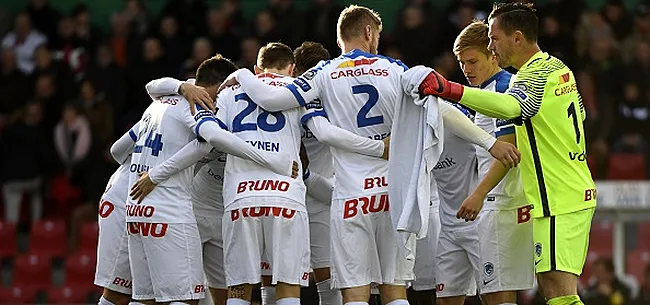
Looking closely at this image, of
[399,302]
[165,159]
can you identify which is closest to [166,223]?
[165,159]

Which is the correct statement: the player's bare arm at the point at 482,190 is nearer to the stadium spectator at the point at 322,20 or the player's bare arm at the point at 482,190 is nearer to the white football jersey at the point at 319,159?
the white football jersey at the point at 319,159

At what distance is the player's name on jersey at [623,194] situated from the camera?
16.3m

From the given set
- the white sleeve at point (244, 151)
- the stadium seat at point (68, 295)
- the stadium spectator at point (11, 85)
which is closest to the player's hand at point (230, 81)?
the white sleeve at point (244, 151)

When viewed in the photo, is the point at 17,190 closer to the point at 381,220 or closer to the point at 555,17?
the point at 555,17

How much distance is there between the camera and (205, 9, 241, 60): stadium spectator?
1817cm

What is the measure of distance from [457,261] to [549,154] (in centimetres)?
144

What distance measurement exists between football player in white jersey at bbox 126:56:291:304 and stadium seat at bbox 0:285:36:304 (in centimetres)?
764

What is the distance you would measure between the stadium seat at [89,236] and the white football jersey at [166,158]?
782cm

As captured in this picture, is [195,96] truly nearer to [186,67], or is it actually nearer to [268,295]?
[268,295]

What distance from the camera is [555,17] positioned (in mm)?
18484

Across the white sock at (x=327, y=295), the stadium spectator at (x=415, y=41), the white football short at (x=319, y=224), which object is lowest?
the white sock at (x=327, y=295)

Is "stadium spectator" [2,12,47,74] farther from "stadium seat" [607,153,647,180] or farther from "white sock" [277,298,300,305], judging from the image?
"white sock" [277,298,300,305]

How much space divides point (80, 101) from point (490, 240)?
10.3 meters

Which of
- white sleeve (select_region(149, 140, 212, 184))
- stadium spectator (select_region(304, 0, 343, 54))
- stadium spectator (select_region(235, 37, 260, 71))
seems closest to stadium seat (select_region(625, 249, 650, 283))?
stadium spectator (select_region(304, 0, 343, 54))
